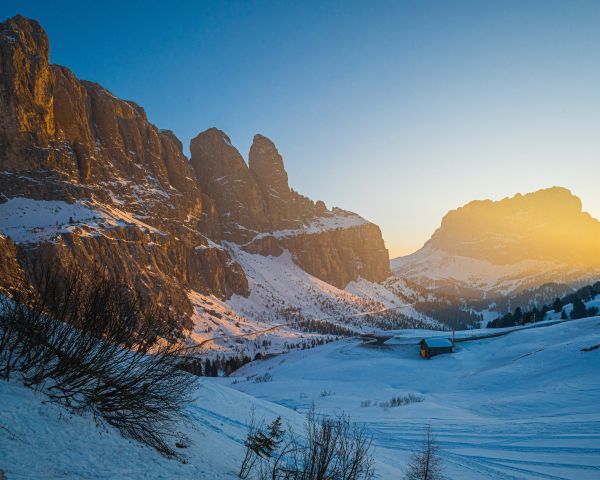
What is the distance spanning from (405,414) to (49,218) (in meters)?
155

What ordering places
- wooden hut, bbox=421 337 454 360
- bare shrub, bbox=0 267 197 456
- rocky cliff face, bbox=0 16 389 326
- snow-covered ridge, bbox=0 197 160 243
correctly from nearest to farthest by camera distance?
bare shrub, bbox=0 267 197 456 < wooden hut, bbox=421 337 454 360 < snow-covered ridge, bbox=0 197 160 243 < rocky cliff face, bbox=0 16 389 326

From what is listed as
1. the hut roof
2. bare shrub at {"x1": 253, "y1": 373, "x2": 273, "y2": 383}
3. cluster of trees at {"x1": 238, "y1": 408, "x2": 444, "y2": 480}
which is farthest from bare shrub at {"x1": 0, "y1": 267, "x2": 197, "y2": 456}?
the hut roof

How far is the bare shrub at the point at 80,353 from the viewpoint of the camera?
936 cm

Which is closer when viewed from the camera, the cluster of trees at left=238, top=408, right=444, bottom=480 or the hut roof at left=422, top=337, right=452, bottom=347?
the cluster of trees at left=238, top=408, right=444, bottom=480

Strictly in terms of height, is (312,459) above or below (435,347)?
above

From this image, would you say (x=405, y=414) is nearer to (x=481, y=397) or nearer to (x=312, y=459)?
(x=481, y=397)

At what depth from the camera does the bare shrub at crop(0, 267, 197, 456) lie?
9359mm

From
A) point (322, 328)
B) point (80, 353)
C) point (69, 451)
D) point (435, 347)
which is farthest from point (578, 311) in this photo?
point (322, 328)

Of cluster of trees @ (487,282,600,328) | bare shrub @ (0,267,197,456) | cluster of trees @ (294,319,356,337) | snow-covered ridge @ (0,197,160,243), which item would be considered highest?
snow-covered ridge @ (0,197,160,243)

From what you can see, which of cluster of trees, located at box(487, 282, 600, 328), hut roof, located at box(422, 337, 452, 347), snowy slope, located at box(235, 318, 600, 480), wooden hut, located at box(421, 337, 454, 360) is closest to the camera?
snowy slope, located at box(235, 318, 600, 480)

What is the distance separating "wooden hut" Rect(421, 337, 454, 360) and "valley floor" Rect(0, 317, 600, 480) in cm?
192

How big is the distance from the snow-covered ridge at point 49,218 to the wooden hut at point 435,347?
11274 cm

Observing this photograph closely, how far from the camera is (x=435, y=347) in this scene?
6988 centimetres

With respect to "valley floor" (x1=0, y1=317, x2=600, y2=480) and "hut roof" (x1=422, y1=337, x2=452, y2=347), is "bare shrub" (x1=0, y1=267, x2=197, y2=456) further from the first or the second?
"hut roof" (x1=422, y1=337, x2=452, y2=347)
